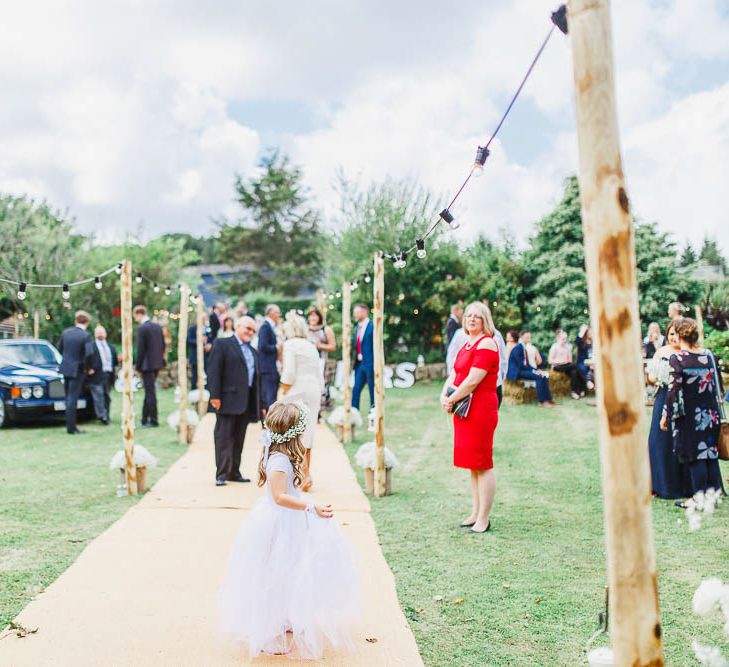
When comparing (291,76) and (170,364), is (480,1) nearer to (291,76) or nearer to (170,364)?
(291,76)

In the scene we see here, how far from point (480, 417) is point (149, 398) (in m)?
8.36

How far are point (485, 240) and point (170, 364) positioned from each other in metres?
13.8

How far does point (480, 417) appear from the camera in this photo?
581 centimetres

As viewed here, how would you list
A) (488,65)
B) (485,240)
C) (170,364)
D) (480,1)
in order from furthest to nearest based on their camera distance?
(485,240) < (170,364) < (488,65) < (480,1)

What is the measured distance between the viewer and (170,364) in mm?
21625

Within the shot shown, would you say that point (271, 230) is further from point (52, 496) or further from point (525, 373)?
point (52, 496)

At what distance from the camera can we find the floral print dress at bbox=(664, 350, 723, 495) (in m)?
6.69

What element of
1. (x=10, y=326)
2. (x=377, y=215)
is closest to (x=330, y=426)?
(x=377, y=215)

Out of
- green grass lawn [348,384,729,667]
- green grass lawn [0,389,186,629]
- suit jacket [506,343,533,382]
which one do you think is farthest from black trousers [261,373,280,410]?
suit jacket [506,343,533,382]

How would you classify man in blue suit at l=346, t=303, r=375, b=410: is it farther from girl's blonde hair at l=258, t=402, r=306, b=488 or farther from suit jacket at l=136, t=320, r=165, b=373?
girl's blonde hair at l=258, t=402, r=306, b=488

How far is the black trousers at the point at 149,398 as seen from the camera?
12.6 metres

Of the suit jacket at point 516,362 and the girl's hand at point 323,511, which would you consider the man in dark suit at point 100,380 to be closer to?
the suit jacket at point 516,362

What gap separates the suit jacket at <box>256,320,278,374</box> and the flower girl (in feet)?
24.9

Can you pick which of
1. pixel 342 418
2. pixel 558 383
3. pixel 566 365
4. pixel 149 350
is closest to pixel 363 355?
pixel 342 418
